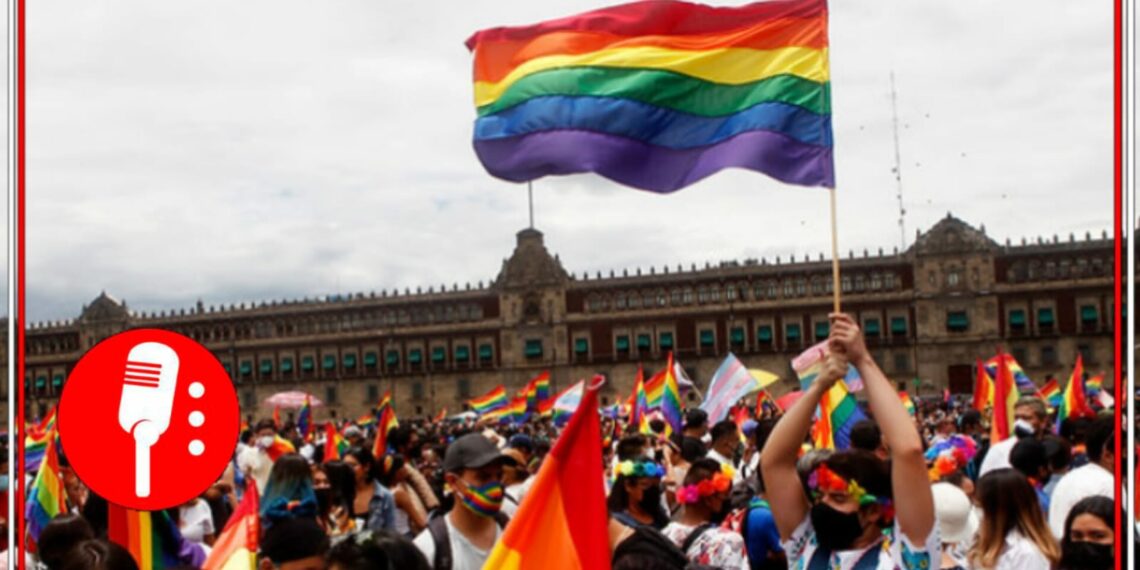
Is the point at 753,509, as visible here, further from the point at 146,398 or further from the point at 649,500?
the point at 146,398

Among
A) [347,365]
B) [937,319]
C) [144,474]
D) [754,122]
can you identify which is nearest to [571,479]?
[144,474]

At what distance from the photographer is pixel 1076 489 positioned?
590 cm

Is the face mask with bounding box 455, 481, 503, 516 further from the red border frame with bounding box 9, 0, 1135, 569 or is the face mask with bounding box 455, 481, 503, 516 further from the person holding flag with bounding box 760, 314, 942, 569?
the red border frame with bounding box 9, 0, 1135, 569

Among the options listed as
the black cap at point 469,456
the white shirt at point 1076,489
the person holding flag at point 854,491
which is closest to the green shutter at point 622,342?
the white shirt at point 1076,489

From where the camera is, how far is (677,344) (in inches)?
2672

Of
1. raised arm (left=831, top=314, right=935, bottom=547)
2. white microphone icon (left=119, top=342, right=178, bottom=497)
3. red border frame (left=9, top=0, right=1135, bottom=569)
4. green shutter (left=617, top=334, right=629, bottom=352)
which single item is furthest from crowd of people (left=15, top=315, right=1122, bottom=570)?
green shutter (left=617, top=334, right=629, bottom=352)

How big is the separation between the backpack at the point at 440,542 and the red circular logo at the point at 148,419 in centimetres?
81

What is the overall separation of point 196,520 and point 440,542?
3.01m

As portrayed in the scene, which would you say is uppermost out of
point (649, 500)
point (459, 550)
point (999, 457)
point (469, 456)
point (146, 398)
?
point (146, 398)

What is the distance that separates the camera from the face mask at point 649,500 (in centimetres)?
554

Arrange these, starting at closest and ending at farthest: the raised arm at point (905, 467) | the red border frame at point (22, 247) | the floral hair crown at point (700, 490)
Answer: the red border frame at point (22, 247) < the raised arm at point (905, 467) < the floral hair crown at point (700, 490)

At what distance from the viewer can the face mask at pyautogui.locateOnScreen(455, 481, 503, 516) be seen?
5.12 m

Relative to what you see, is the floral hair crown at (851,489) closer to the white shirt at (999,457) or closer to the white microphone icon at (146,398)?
the white microphone icon at (146,398)

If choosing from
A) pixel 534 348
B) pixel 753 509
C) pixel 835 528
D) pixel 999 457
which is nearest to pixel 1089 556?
pixel 835 528
